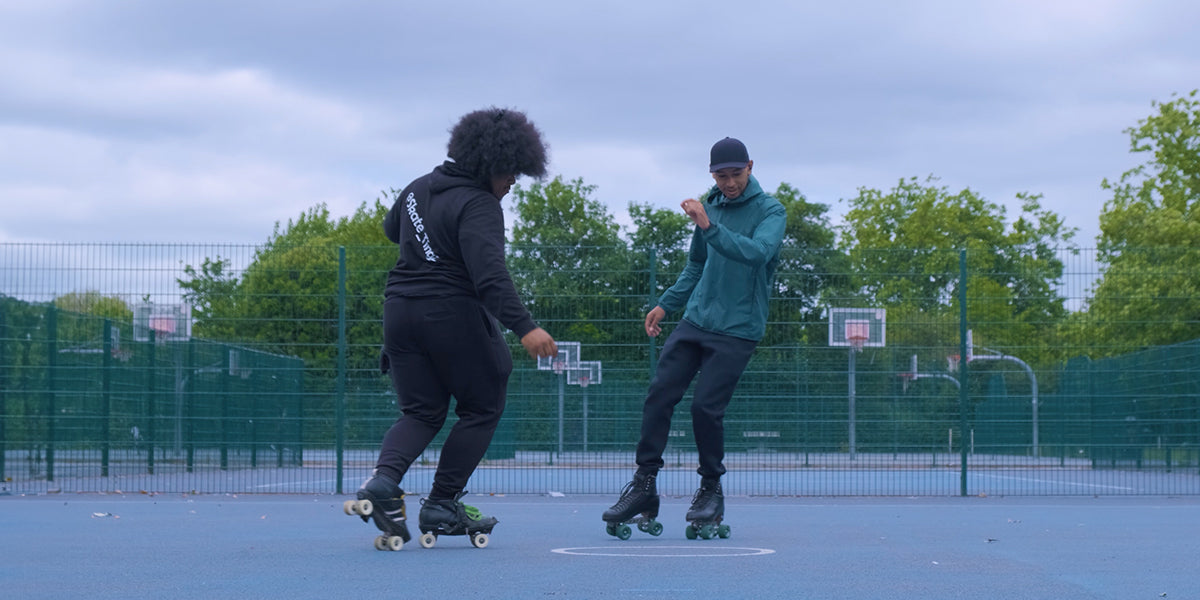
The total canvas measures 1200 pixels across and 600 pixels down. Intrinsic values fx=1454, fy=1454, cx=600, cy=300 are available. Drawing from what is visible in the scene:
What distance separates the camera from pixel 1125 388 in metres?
14.6

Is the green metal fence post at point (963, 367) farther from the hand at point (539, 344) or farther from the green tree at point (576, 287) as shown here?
the hand at point (539, 344)

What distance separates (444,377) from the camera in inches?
243

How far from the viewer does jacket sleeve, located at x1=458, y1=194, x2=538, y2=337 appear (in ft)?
19.1

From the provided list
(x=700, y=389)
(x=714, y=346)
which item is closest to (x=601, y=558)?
(x=700, y=389)

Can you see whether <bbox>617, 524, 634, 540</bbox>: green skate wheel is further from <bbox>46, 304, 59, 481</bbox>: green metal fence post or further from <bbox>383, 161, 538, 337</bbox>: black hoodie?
<bbox>46, 304, 59, 481</bbox>: green metal fence post

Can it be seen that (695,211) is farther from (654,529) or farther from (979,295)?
(979,295)

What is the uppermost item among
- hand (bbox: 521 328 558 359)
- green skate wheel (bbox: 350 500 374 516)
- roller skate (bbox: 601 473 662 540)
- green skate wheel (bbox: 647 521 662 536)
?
hand (bbox: 521 328 558 359)

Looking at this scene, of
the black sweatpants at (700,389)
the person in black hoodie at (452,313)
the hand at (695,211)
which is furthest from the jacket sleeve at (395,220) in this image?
the black sweatpants at (700,389)

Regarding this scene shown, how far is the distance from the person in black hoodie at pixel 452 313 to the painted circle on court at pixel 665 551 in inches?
20.5

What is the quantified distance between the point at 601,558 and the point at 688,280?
2169mm

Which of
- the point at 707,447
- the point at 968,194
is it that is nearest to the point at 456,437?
the point at 707,447

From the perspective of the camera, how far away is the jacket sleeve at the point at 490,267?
229 inches

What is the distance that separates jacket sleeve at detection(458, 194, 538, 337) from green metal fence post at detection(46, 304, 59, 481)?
353 inches

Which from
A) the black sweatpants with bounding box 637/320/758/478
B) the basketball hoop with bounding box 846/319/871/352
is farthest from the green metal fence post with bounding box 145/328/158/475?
the black sweatpants with bounding box 637/320/758/478
